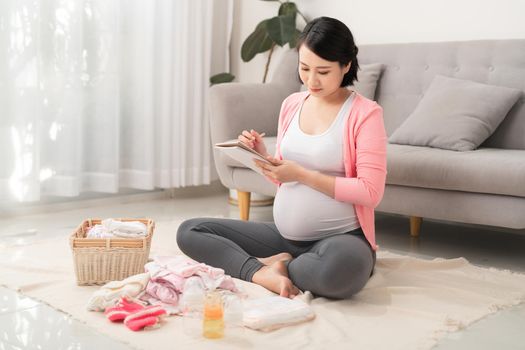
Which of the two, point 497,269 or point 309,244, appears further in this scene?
point 497,269

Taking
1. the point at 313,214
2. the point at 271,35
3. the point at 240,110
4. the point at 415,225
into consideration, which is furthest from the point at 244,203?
the point at 313,214

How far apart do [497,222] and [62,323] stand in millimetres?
1484

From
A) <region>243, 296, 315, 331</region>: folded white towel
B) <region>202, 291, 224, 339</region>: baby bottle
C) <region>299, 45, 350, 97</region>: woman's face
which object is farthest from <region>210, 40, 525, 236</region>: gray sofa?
<region>202, 291, 224, 339</region>: baby bottle

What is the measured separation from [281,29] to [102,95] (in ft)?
3.33

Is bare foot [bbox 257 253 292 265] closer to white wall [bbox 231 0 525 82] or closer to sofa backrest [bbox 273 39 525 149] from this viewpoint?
sofa backrest [bbox 273 39 525 149]

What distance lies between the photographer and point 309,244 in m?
2.19

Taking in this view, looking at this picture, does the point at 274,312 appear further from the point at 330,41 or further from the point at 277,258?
the point at 330,41

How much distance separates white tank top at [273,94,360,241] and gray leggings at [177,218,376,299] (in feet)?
0.15

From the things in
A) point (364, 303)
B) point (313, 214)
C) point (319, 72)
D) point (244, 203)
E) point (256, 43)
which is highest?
point (319, 72)

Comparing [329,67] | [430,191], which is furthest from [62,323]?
[430,191]

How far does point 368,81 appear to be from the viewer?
3.32m

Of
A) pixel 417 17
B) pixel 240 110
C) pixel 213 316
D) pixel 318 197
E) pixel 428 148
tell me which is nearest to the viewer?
pixel 213 316

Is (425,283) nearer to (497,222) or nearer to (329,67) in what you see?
(497,222)

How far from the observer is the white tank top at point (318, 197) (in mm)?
2107
